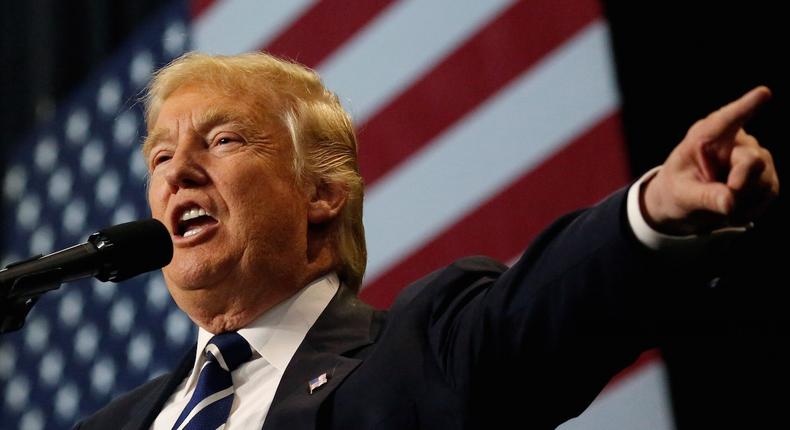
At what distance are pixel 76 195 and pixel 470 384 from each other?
1952 millimetres

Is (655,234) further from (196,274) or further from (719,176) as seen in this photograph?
(196,274)

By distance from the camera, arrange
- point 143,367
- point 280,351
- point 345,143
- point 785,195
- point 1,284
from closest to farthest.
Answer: point 1,284 < point 280,351 < point 785,195 < point 345,143 < point 143,367

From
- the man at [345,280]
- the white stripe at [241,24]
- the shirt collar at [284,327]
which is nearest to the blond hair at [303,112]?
the man at [345,280]

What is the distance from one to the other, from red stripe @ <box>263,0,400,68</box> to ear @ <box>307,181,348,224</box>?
0.76 metres

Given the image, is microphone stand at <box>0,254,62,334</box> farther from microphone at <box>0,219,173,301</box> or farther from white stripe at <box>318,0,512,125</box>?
white stripe at <box>318,0,512,125</box>

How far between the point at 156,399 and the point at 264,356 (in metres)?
0.21

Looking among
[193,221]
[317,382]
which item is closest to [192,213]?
[193,221]

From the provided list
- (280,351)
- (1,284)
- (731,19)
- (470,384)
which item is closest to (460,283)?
(470,384)

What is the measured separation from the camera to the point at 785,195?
65.7 inches

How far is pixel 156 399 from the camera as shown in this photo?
1637 mm

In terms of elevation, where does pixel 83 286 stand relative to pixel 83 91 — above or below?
below

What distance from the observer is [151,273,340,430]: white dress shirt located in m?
1.48

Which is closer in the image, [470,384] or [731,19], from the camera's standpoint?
[470,384]

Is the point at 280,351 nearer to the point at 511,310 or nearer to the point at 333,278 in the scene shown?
the point at 333,278
